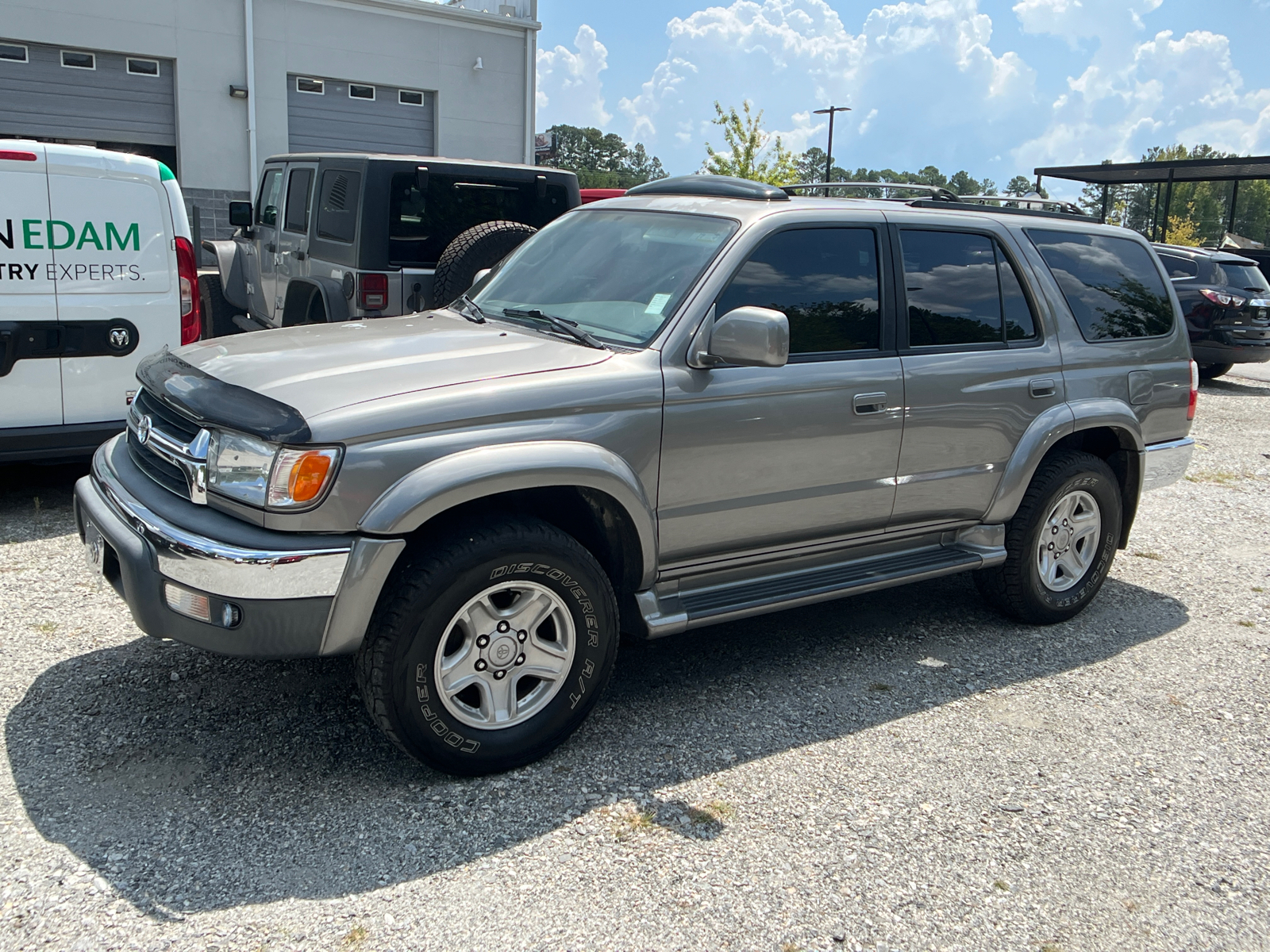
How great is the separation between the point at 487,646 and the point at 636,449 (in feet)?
2.65

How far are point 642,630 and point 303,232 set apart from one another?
6006 millimetres

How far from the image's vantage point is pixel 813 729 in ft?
12.8

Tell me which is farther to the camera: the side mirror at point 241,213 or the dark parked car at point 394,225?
the side mirror at point 241,213

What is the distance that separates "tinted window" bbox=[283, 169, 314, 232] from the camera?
851cm

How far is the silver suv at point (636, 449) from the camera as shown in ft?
10.0

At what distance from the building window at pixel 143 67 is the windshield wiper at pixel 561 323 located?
58.6 feet

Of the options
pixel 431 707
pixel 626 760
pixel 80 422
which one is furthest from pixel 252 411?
pixel 80 422

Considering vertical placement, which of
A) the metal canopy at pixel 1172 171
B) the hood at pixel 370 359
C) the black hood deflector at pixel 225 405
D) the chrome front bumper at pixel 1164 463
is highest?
the metal canopy at pixel 1172 171

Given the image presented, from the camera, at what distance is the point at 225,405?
317 cm

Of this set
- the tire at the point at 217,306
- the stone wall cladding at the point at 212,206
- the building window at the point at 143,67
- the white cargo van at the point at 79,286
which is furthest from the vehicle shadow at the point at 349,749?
the building window at the point at 143,67

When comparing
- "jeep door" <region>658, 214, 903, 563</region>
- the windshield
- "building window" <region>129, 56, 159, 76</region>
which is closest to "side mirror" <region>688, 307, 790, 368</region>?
"jeep door" <region>658, 214, 903, 563</region>

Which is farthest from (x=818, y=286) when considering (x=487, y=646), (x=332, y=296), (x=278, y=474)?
(x=332, y=296)

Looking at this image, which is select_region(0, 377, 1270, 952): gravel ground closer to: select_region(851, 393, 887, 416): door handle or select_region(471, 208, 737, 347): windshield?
select_region(851, 393, 887, 416): door handle

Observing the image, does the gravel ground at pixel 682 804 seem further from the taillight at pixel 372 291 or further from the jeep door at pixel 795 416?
the taillight at pixel 372 291
